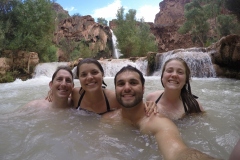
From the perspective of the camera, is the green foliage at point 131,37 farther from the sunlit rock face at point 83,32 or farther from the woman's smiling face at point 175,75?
the woman's smiling face at point 175,75

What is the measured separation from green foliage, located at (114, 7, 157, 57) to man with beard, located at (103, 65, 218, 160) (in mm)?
24404

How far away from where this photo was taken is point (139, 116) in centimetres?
238

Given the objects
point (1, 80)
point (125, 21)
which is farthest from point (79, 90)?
point (125, 21)

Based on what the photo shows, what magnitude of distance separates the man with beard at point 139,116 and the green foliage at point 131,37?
2440 cm

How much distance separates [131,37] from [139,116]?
24.8 meters

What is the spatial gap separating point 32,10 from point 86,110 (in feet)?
57.7

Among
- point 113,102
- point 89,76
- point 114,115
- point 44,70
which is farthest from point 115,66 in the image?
point 114,115

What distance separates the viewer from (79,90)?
3326mm

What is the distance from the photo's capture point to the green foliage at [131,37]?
26950 mm

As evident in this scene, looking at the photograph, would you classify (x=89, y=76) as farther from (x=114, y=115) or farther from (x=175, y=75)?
(x=175, y=75)

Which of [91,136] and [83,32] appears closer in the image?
[91,136]

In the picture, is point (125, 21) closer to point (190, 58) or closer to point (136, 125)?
point (190, 58)

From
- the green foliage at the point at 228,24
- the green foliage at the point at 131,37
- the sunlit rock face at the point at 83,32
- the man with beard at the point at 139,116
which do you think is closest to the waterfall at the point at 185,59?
the man with beard at the point at 139,116

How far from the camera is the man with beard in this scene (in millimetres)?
1796
